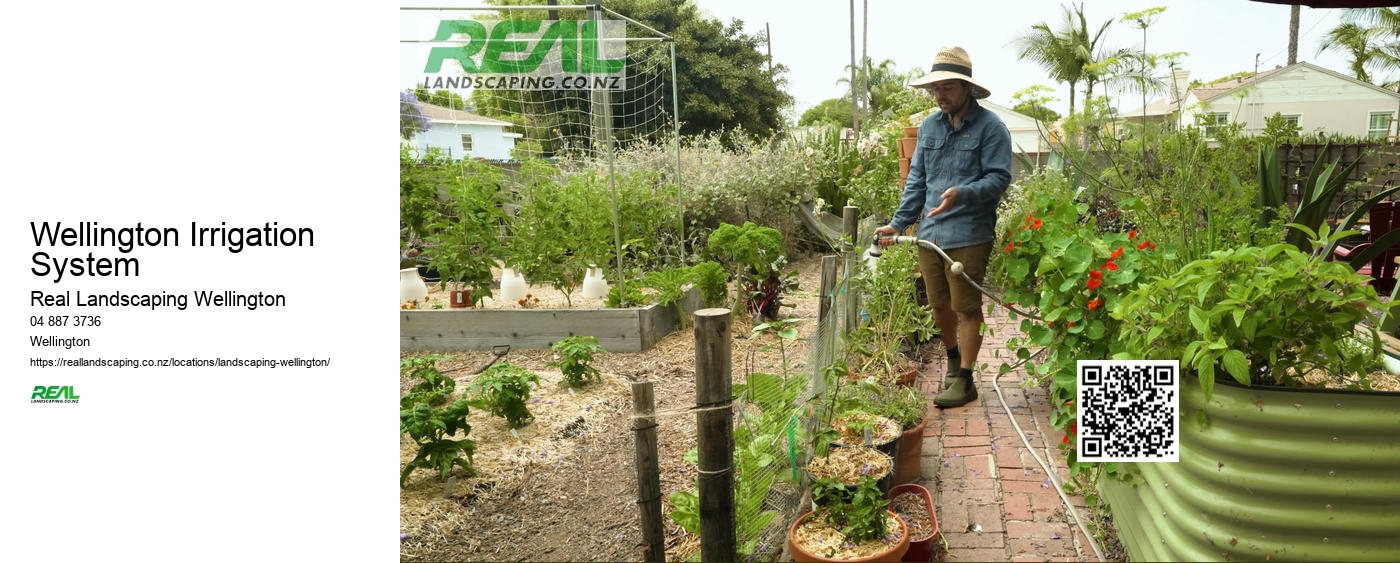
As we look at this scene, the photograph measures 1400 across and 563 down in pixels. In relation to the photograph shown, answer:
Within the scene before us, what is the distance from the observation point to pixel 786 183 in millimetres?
8703

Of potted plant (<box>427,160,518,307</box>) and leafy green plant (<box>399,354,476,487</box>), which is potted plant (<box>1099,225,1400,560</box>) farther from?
potted plant (<box>427,160,518,307</box>)

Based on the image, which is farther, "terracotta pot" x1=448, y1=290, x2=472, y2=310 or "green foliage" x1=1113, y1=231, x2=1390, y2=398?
"terracotta pot" x1=448, y1=290, x2=472, y2=310

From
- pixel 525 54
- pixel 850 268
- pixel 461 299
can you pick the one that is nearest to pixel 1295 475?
pixel 850 268

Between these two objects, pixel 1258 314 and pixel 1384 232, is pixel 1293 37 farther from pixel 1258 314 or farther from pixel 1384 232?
pixel 1258 314

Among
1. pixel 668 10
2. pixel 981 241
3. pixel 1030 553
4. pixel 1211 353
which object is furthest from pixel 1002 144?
pixel 668 10

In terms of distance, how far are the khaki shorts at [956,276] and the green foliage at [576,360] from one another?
5.53 feet

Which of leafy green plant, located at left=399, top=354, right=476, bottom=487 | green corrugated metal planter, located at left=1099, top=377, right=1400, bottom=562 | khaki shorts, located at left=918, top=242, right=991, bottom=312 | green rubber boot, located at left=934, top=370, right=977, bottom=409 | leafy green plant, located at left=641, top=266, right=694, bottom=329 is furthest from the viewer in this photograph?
leafy green plant, located at left=641, top=266, right=694, bottom=329

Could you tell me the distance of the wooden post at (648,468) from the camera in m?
2.06

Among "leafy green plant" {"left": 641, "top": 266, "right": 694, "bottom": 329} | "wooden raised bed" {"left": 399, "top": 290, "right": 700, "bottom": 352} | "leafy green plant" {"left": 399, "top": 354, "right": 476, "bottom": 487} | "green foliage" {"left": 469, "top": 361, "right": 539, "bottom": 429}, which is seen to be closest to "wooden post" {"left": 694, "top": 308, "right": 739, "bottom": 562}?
"leafy green plant" {"left": 399, "top": 354, "right": 476, "bottom": 487}

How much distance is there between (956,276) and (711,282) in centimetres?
204

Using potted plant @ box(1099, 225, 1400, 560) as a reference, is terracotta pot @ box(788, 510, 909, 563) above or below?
below

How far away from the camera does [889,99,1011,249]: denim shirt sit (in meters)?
3.40

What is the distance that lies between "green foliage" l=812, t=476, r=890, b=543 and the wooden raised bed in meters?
2.85

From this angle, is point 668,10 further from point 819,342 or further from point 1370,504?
point 1370,504
